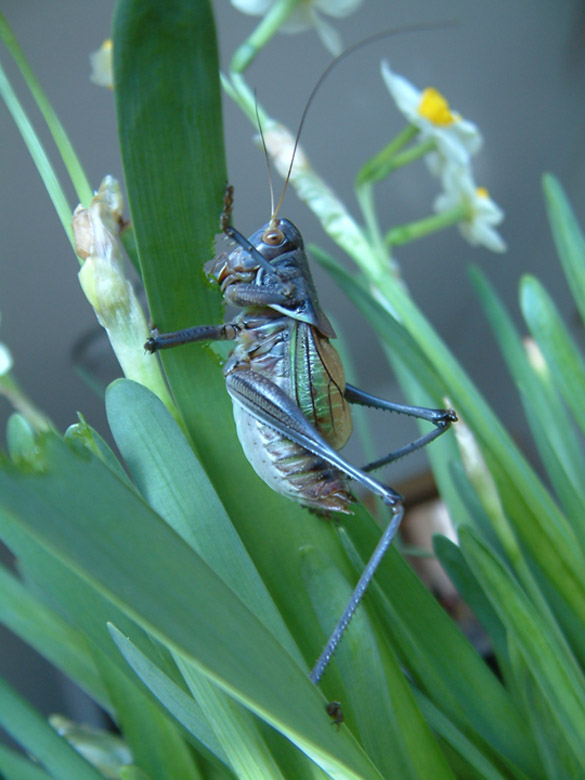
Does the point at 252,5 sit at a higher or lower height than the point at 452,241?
higher

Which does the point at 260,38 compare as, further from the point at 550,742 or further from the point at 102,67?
the point at 550,742

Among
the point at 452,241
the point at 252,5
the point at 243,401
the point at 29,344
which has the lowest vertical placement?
the point at 243,401

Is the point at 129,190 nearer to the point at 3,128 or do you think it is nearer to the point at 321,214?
the point at 321,214

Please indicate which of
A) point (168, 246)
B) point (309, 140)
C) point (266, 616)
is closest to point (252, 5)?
point (168, 246)

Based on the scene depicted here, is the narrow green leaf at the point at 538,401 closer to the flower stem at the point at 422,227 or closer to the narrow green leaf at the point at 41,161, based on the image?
the flower stem at the point at 422,227

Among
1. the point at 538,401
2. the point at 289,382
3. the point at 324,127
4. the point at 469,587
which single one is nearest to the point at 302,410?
the point at 289,382

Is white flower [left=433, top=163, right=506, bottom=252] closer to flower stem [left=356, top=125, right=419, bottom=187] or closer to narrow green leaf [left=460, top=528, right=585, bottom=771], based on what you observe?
flower stem [left=356, top=125, right=419, bottom=187]
